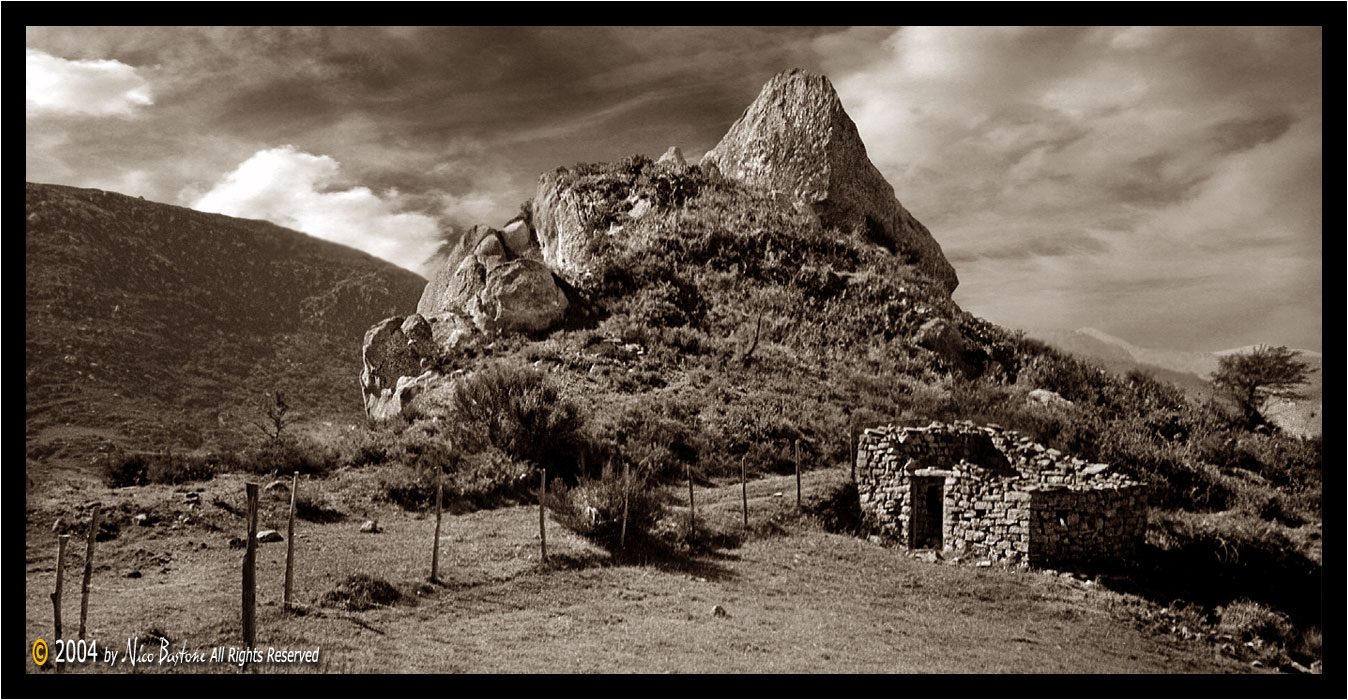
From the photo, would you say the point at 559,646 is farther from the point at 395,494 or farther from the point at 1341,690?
the point at 395,494

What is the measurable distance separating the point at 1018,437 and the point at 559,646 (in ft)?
41.2

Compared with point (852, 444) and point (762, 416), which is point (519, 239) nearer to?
point (762, 416)

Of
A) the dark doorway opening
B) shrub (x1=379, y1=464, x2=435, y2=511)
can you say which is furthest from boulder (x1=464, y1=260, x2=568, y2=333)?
the dark doorway opening

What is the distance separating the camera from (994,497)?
15.8 metres

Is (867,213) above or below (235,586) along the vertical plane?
above

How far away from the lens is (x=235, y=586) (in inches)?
492

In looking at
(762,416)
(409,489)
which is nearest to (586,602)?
(409,489)

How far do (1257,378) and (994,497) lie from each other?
20.6 meters

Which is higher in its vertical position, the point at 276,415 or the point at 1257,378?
the point at 1257,378

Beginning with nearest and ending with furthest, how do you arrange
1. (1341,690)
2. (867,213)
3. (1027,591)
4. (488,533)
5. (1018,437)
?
(1341,690) < (1027,591) < (488,533) < (1018,437) < (867,213)

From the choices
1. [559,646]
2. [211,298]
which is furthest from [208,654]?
[211,298]

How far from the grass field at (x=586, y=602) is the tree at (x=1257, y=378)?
21.1m

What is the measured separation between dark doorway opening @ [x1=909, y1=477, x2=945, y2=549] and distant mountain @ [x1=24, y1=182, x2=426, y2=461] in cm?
2074

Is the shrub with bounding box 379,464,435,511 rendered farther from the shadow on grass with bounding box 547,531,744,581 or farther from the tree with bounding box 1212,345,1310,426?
the tree with bounding box 1212,345,1310,426
